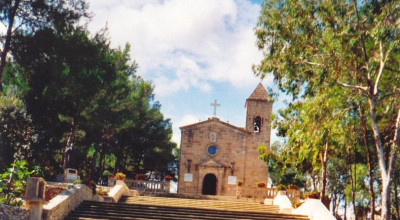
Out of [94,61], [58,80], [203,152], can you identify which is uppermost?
[94,61]

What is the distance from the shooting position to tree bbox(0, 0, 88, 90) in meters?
13.3

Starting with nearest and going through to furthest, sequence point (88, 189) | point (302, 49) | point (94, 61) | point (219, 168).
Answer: point (302, 49), point (88, 189), point (94, 61), point (219, 168)

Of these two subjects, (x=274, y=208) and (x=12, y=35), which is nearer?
(x=12, y=35)

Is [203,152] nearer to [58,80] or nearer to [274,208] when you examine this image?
[274,208]

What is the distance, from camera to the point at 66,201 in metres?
12.4

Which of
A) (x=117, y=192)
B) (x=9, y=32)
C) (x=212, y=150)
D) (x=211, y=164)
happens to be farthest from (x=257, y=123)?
(x=9, y=32)

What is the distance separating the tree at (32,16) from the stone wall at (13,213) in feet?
15.6

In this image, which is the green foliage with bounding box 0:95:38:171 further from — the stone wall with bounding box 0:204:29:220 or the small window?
the small window

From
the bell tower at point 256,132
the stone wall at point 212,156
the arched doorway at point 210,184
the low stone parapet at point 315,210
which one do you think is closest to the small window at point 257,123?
the bell tower at point 256,132

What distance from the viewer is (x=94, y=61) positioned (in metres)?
16.4

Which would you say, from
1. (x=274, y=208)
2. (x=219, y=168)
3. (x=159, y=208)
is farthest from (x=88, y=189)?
(x=219, y=168)

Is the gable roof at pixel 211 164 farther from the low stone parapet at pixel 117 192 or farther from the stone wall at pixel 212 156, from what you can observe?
the low stone parapet at pixel 117 192

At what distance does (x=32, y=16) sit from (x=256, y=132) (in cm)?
2114

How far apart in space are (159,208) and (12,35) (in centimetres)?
826
